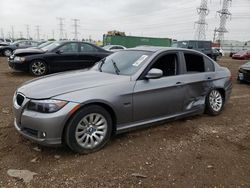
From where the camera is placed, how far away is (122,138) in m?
4.22

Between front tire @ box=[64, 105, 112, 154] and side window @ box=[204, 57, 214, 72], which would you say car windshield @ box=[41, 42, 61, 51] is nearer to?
side window @ box=[204, 57, 214, 72]

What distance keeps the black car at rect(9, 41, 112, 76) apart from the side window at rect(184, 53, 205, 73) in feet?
20.1

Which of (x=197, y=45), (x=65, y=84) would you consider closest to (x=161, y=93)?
(x=65, y=84)

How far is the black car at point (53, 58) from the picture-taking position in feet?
32.1

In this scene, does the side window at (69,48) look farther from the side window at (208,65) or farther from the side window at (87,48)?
the side window at (208,65)

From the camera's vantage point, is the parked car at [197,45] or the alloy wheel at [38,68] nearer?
the alloy wheel at [38,68]

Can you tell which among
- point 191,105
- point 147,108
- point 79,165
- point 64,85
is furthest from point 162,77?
point 79,165

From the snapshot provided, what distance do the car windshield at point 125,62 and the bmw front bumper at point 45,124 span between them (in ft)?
4.09

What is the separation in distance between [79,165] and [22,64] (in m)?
7.41

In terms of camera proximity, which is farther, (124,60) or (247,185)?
(124,60)

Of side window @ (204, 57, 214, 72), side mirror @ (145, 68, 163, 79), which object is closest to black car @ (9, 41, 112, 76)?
side window @ (204, 57, 214, 72)

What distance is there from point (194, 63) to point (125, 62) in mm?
1547

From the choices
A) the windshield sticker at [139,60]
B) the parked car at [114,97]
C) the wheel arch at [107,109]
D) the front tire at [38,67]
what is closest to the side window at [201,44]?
the front tire at [38,67]

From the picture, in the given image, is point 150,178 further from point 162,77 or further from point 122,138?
point 162,77
